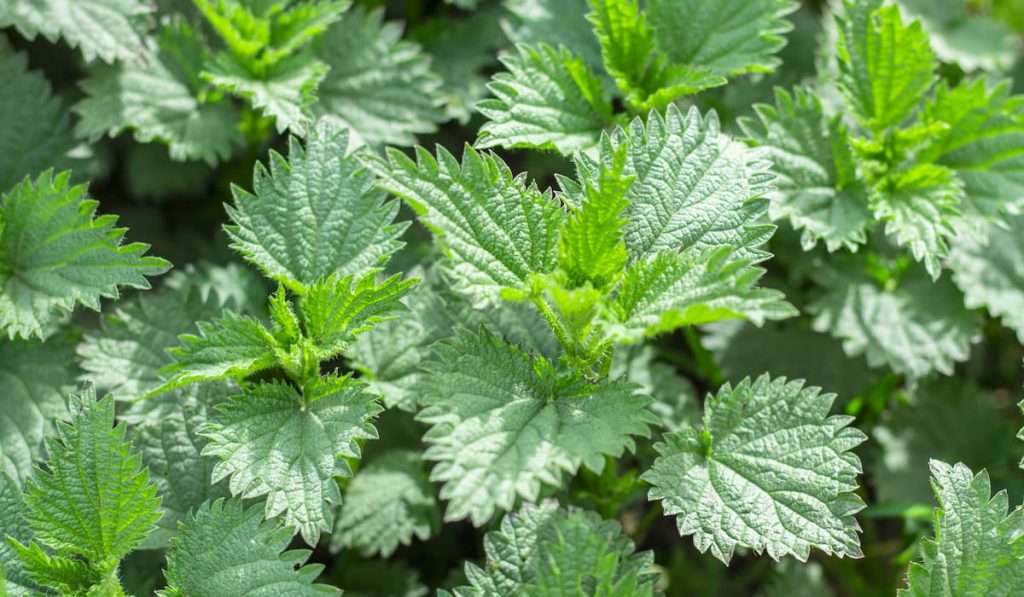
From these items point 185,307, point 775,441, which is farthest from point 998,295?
point 185,307

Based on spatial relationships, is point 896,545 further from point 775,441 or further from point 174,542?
point 174,542

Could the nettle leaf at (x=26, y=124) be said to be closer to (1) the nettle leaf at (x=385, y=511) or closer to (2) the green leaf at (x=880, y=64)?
(1) the nettle leaf at (x=385, y=511)

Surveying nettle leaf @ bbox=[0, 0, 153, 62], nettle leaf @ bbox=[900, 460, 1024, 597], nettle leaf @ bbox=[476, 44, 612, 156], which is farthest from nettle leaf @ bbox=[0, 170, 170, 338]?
nettle leaf @ bbox=[900, 460, 1024, 597]

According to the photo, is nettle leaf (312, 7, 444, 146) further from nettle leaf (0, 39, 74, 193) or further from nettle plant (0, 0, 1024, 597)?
nettle leaf (0, 39, 74, 193)

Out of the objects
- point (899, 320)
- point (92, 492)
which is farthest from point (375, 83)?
point (899, 320)

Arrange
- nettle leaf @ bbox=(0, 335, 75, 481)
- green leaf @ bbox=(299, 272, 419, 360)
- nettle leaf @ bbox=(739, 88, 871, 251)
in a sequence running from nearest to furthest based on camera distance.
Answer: green leaf @ bbox=(299, 272, 419, 360), nettle leaf @ bbox=(0, 335, 75, 481), nettle leaf @ bbox=(739, 88, 871, 251)

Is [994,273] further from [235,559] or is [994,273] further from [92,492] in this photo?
[92,492]
